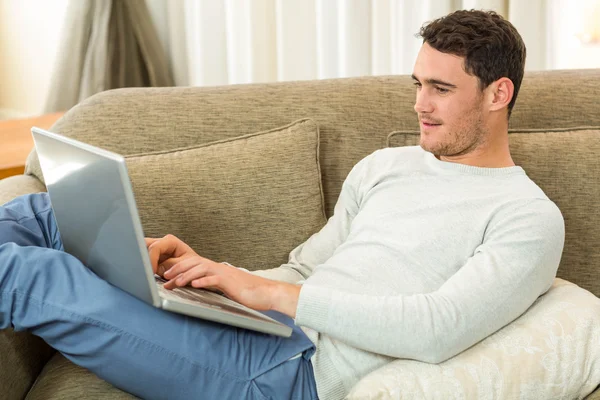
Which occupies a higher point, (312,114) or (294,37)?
(294,37)

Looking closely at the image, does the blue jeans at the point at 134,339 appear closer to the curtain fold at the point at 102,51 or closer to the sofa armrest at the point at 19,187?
the sofa armrest at the point at 19,187

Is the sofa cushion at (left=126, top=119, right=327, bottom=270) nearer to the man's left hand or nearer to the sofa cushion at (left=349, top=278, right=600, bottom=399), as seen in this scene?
the man's left hand

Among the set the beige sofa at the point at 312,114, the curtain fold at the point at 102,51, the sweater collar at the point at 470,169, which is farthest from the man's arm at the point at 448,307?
the curtain fold at the point at 102,51

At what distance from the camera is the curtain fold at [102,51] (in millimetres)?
3055

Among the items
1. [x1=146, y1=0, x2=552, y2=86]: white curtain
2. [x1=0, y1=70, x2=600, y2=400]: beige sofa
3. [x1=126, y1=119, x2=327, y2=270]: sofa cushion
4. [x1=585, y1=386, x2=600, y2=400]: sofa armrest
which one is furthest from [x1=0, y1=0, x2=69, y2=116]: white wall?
[x1=585, y1=386, x2=600, y2=400]: sofa armrest

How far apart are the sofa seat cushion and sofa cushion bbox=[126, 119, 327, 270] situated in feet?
1.23

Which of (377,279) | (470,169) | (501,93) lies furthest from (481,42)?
(377,279)

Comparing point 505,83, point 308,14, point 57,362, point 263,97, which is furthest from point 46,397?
point 308,14

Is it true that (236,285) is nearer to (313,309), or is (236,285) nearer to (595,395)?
(313,309)

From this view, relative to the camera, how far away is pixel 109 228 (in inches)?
48.9

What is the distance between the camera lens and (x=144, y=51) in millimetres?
3162

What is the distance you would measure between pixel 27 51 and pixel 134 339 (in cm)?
251

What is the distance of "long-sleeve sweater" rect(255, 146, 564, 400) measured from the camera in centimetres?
137

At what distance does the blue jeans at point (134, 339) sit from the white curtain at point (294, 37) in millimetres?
1748
